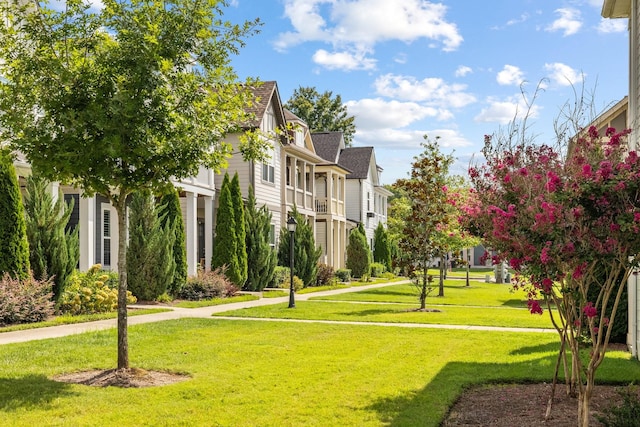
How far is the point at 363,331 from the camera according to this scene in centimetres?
1393

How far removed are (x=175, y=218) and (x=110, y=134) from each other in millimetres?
13673

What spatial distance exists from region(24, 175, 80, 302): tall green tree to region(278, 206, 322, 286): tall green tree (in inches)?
580

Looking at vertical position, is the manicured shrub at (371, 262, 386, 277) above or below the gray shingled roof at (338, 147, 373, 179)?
below

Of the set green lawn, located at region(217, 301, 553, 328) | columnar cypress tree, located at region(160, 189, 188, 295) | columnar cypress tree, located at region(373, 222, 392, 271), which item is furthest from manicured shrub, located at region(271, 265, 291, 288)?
columnar cypress tree, located at region(373, 222, 392, 271)

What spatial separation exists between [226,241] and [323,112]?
4504cm

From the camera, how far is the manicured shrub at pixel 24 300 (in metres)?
13.7

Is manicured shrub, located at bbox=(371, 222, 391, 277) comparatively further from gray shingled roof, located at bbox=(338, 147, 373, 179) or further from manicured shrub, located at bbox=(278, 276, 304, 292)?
manicured shrub, located at bbox=(278, 276, 304, 292)

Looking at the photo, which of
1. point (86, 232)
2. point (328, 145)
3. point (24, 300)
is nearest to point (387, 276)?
point (328, 145)

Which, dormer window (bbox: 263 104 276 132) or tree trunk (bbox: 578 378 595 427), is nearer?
tree trunk (bbox: 578 378 595 427)

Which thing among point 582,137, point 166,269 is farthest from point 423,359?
point 166,269

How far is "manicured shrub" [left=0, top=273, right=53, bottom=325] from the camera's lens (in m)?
13.7

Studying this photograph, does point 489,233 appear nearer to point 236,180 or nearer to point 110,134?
point 110,134

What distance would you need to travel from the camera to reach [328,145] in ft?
150

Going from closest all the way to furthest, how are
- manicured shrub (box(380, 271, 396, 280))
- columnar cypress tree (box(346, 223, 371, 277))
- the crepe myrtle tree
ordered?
the crepe myrtle tree
columnar cypress tree (box(346, 223, 371, 277))
manicured shrub (box(380, 271, 396, 280))
